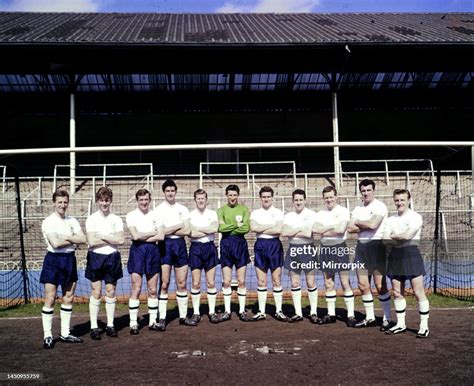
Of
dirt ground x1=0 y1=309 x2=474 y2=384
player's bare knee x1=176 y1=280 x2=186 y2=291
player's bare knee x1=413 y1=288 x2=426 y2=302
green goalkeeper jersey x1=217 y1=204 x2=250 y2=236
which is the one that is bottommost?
→ dirt ground x1=0 y1=309 x2=474 y2=384

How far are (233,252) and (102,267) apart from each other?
2.09 metres

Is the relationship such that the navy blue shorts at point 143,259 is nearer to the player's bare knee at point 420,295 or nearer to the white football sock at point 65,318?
the white football sock at point 65,318

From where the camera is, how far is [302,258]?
709cm

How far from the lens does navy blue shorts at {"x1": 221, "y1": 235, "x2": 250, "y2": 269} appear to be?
7262mm

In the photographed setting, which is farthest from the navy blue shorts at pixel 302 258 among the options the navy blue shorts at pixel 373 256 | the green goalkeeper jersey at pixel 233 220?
the green goalkeeper jersey at pixel 233 220

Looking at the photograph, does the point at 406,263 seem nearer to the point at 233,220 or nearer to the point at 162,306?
the point at 233,220

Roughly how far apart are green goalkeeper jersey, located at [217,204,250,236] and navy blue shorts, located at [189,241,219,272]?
0.36m

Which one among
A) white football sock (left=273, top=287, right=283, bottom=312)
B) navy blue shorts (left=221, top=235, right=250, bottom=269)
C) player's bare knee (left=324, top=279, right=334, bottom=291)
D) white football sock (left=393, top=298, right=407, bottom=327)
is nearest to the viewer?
white football sock (left=393, top=298, right=407, bottom=327)

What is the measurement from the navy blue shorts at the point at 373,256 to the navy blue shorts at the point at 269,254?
4.09ft

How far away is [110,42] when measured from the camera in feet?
58.9

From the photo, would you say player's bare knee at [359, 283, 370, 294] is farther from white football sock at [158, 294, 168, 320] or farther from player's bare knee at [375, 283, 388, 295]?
white football sock at [158, 294, 168, 320]

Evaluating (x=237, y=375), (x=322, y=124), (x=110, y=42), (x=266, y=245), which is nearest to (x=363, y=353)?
(x=237, y=375)

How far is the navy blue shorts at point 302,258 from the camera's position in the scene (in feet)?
23.2

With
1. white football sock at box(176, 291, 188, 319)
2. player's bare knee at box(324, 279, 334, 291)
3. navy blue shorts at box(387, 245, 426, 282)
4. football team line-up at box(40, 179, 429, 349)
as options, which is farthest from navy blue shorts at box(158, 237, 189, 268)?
navy blue shorts at box(387, 245, 426, 282)
